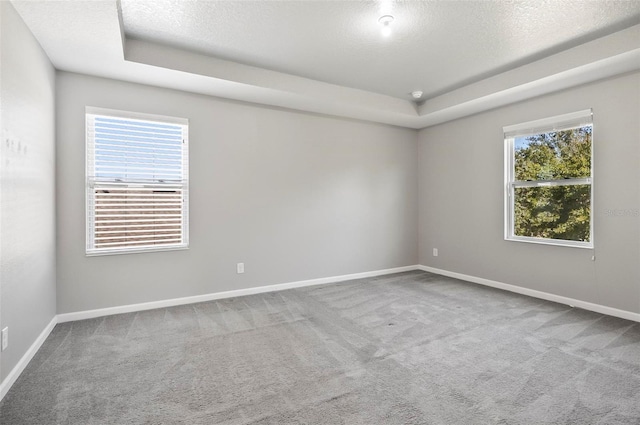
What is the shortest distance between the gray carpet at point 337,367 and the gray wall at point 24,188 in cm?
36

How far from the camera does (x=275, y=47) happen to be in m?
3.11

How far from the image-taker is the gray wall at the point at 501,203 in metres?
3.22

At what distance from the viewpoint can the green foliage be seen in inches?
142

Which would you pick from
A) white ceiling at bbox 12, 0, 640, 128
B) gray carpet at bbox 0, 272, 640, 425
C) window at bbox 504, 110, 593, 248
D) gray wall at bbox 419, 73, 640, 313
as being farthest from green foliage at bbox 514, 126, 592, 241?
gray carpet at bbox 0, 272, 640, 425

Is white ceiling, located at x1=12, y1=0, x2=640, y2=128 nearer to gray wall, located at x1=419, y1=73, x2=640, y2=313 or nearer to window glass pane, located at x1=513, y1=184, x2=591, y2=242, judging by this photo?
gray wall, located at x1=419, y1=73, x2=640, y2=313

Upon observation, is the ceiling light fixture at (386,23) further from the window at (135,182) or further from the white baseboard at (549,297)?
the white baseboard at (549,297)

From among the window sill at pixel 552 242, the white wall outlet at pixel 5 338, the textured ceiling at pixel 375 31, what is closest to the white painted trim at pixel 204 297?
the white wall outlet at pixel 5 338

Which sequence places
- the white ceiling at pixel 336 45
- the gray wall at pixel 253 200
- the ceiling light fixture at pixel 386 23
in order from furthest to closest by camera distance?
the gray wall at pixel 253 200, the ceiling light fixture at pixel 386 23, the white ceiling at pixel 336 45

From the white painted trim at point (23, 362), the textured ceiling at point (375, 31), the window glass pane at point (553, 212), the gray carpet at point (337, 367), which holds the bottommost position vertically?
the gray carpet at point (337, 367)

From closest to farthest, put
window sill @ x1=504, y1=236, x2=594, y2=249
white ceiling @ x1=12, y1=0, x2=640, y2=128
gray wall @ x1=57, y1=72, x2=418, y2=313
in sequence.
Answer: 1. white ceiling @ x1=12, y1=0, x2=640, y2=128
2. gray wall @ x1=57, y1=72, x2=418, y2=313
3. window sill @ x1=504, y1=236, x2=594, y2=249

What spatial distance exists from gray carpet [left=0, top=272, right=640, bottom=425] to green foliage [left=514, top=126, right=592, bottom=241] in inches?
37.9

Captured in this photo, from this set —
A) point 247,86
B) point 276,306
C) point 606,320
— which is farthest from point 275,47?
point 606,320

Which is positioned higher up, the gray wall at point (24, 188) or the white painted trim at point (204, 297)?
the gray wall at point (24, 188)

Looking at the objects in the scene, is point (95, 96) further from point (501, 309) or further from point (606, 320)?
point (606, 320)
